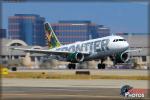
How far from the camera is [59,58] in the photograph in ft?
286

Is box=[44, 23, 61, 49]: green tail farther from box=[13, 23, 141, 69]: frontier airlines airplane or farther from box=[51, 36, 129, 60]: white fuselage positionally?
box=[51, 36, 129, 60]: white fuselage

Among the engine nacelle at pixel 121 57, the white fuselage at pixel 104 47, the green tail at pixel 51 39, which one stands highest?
the green tail at pixel 51 39

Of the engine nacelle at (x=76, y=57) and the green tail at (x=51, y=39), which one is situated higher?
the green tail at (x=51, y=39)

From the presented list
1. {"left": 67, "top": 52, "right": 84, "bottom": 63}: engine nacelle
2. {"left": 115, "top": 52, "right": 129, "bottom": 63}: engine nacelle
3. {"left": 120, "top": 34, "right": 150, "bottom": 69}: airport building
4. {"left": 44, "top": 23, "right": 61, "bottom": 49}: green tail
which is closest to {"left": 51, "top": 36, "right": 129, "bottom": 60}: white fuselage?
{"left": 67, "top": 52, "right": 84, "bottom": 63}: engine nacelle

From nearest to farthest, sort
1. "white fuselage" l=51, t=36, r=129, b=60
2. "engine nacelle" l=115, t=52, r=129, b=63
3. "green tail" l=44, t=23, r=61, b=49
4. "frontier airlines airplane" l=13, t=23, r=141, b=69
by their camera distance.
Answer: "white fuselage" l=51, t=36, r=129, b=60
"frontier airlines airplane" l=13, t=23, r=141, b=69
"engine nacelle" l=115, t=52, r=129, b=63
"green tail" l=44, t=23, r=61, b=49

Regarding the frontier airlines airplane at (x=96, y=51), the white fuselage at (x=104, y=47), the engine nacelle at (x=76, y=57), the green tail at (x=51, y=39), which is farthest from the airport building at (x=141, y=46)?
the engine nacelle at (x=76, y=57)

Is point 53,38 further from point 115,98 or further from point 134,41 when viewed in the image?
point 115,98

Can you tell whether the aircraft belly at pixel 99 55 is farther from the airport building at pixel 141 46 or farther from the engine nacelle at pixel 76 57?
the airport building at pixel 141 46

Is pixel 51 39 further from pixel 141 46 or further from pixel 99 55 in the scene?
pixel 141 46

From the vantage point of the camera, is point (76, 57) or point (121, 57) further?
point (121, 57)

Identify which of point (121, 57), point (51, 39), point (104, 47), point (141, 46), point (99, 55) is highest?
point (51, 39)

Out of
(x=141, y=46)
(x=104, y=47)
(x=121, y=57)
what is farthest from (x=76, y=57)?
(x=141, y=46)

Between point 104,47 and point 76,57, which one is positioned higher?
point 104,47

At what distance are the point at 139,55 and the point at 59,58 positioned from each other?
4124 centimetres
